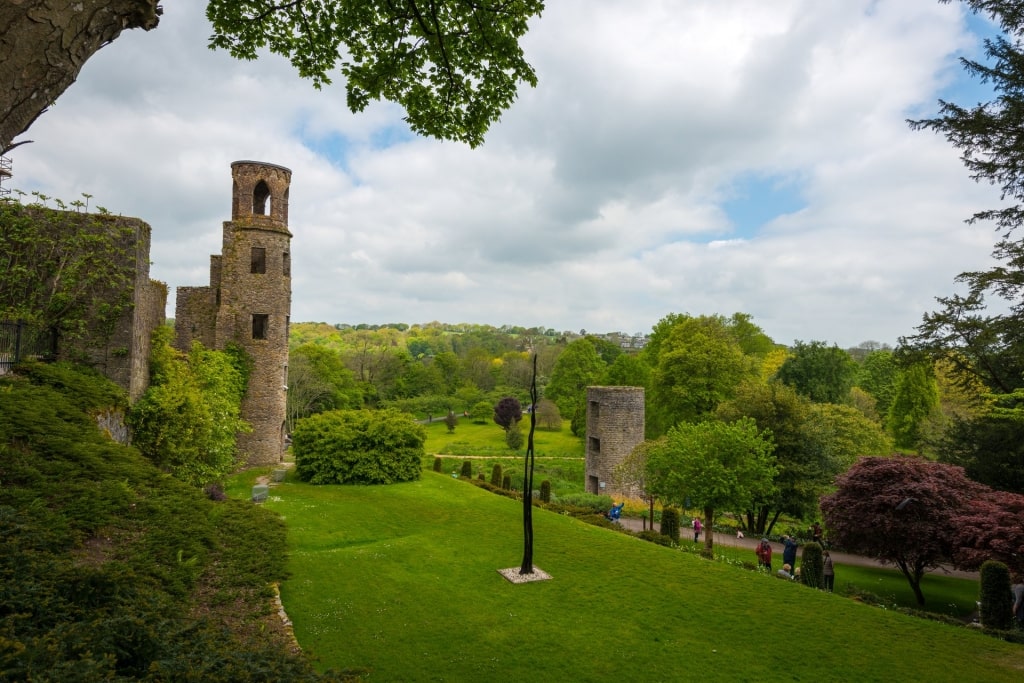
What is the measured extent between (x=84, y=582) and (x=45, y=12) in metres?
4.97

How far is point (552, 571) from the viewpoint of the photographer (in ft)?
37.5

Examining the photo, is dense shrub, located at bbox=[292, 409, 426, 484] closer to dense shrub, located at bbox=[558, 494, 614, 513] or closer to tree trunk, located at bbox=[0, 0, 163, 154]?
dense shrub, located at bbox=[558, 494, 614, 513]

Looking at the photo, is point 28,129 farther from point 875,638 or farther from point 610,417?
point 610,417

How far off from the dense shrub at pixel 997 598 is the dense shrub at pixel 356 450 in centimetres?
1671

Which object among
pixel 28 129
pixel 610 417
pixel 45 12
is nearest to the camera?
pixel 45 12

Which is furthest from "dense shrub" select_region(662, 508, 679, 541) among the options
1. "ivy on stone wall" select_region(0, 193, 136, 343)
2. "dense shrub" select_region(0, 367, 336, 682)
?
"ivy on stone wall" select_region(0, 193, 136, 343)

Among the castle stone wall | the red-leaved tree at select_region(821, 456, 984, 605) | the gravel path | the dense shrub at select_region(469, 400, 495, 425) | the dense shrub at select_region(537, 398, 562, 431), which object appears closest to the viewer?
the red-leaved tree at select_region(821, 456, 984, 605)

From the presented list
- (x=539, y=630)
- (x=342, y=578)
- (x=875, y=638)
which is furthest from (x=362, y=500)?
(x=875, y=638)

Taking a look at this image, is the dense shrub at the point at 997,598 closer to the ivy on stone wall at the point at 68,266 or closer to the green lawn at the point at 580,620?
the green lawn at the point at 580,620

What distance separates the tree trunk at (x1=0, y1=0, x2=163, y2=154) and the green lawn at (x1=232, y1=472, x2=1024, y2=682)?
19.7 feet

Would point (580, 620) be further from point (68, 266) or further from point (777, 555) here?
point (68, 266)

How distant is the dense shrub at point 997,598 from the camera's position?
10.8 m

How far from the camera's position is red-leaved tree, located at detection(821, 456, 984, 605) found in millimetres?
12719

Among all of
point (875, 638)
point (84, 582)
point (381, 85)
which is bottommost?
point (875, 638)
